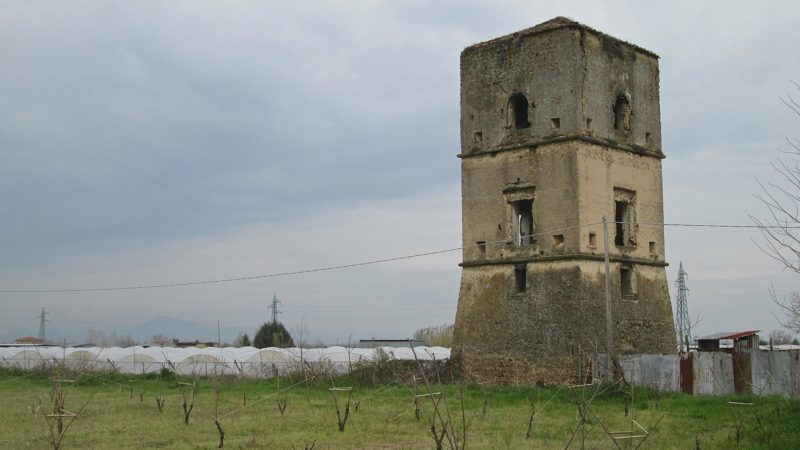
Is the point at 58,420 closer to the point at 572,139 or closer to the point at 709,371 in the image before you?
the point at 572,139

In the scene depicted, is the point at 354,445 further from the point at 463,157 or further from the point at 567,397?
the point at 463,157

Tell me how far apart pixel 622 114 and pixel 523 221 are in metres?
4.02

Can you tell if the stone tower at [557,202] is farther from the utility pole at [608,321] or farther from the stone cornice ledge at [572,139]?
the utility pole at [608,321]

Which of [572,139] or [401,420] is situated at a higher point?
[572,139]

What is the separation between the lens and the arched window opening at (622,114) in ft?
82.8

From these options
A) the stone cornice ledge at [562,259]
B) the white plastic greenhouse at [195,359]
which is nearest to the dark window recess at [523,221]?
the stone cornice ledge at [562,259]

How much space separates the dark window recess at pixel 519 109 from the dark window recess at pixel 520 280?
149 inches

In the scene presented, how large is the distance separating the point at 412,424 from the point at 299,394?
6936 millimetres

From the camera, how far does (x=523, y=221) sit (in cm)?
2517

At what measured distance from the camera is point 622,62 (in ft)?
82.9

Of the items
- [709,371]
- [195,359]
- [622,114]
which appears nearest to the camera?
[709,371]

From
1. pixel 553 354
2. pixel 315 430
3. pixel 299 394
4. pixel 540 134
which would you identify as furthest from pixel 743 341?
pixel 315 430

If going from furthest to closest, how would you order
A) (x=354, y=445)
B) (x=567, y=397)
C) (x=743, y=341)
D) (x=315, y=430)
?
(x=743, y=341), (x=567, y=397), (x=315, y=430), (x=354, y=445)

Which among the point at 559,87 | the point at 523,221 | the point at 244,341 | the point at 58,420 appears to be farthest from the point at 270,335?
the point at 58,420
